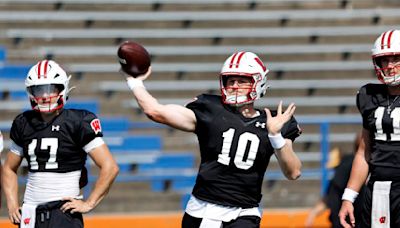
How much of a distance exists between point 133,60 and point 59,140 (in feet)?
2.95

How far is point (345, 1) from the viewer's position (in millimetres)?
14203

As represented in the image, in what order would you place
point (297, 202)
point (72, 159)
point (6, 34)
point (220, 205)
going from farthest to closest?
1. point (6, 34)
2. point (297, 202)
3. point (72, 159)
4. point (220, 205)

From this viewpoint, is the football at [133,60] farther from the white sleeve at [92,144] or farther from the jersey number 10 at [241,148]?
the white sleeve at [92,144]

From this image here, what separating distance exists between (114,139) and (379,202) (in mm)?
6619

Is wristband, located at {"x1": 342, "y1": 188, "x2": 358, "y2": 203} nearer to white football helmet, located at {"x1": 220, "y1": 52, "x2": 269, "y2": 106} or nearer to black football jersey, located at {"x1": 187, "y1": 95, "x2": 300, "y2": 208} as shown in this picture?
black football jersey, located at {"x1": 187, "y1": 95, "x2": 300, "y2": 208}

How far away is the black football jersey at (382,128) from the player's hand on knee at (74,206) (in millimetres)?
1652

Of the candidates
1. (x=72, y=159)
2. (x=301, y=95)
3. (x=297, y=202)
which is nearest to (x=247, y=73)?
(x=72, y=159)

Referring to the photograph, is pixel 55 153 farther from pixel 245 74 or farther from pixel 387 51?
pixel 387 51

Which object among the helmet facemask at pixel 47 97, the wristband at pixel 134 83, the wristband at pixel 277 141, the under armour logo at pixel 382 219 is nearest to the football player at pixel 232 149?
the wristband at pixel 277 141

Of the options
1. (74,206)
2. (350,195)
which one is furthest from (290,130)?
(74,206)

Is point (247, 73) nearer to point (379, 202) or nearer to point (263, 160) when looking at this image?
point (263, 160)

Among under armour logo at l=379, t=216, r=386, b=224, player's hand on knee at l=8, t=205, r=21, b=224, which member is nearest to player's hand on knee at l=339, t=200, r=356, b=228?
under armour logo at l=379, t=216, r=386, b=224

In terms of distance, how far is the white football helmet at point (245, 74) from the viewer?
18.5ft

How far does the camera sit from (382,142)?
19.1 feet
